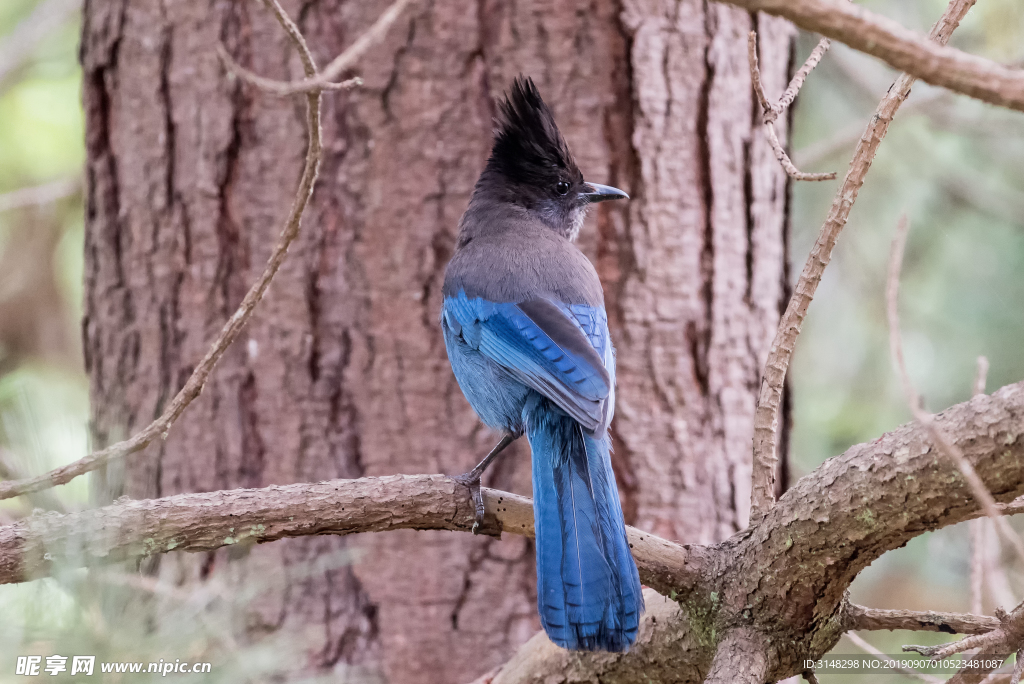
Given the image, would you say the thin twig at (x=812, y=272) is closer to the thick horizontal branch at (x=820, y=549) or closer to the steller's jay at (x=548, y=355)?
the thick horizontal branch at (x=820, y=549)

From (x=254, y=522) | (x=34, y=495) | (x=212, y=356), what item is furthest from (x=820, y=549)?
(x=34, y=495)

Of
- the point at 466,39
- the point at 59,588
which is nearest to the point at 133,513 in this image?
the point at 59,588

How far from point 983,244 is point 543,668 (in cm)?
346

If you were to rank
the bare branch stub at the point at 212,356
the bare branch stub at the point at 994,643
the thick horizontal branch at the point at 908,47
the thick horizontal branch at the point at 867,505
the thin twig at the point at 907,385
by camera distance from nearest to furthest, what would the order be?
the thick horizontal branch at the point at 908,47
the thin twig at the point at 907,385
the thick horizontal branch at the point at 867,505
the bare branch stub at the point at 994,643
the bare branch stub at the point at 212,356

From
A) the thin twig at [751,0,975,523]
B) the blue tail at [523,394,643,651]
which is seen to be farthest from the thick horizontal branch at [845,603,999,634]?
the blue tail at [523,394,643,651]

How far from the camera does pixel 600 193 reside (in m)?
2.66

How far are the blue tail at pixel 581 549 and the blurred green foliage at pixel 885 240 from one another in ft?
6.64

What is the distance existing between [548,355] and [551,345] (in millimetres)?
28

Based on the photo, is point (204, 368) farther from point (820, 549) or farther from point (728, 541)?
point (820, 549)

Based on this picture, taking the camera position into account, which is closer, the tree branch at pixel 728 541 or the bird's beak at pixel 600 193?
the tree branch at pixel 728 541

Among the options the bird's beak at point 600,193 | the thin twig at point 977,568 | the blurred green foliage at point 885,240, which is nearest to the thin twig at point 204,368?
the bird's beak at point 600,193

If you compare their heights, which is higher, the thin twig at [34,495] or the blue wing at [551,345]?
the blue wing at [551,345]

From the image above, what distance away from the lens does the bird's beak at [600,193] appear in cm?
264

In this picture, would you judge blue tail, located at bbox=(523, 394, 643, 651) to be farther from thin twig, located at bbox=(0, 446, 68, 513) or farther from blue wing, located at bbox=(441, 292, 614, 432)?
thin twig, located at bbox=(0, 446, 68, 513)
